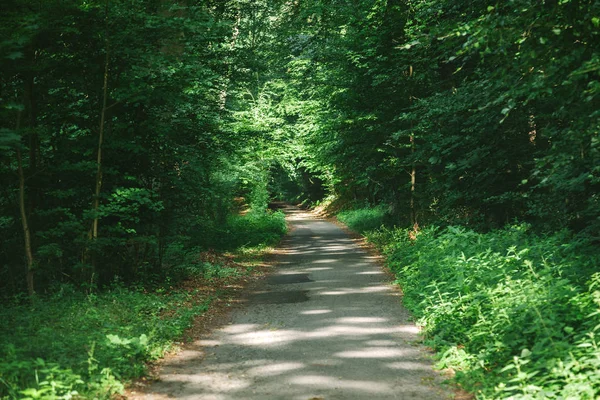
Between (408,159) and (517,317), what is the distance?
31.2 ft

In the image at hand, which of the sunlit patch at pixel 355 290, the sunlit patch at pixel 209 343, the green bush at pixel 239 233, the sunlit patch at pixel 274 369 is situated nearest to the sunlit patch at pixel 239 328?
the sunlit patch at pixel 209 343

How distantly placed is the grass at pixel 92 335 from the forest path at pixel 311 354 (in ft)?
1.64

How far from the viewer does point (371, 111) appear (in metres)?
18.0

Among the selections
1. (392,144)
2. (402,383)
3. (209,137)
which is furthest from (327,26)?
(402,383)

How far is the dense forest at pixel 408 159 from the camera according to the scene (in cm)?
595

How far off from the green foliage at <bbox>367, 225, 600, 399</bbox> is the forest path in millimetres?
432

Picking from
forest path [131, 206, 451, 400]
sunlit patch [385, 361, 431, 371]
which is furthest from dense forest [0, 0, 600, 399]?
forest path [131, 206, 451, 400]

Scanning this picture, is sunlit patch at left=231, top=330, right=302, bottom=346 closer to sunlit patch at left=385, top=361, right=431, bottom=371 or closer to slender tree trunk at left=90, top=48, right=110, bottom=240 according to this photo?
sunlit patch at left=385, top=361, right=431, bottom=371

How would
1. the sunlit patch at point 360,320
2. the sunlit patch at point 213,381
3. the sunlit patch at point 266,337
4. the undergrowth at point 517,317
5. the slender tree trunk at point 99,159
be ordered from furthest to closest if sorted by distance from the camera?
the slender tree trunk at point 99,159, the sunlit patch at point 360,320, the sunlit patch at point 266,337, the sunlit patch at point 213,381, the undergrowth at point 517,317

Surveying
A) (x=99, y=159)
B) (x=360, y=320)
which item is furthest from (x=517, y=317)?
(x=99, y=159)

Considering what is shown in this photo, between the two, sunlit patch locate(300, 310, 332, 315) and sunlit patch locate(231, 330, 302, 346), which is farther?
sunlit patch locate(300, 310, 332, 315)

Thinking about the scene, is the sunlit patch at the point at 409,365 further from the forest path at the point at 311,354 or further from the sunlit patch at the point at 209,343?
the sunlit patch at the point at 209,343

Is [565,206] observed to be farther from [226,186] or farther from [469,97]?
[226,186]

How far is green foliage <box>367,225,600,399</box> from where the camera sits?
190 inches
